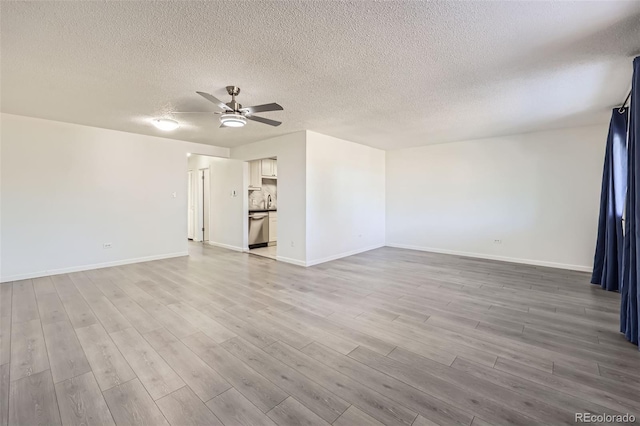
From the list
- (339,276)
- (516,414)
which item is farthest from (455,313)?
(339,276)

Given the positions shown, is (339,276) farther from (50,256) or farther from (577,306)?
(50,256)

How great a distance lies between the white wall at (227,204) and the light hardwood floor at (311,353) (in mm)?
2842

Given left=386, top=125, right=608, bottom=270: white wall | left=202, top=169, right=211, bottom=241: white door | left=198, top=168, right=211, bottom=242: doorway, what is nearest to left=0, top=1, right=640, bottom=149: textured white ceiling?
left=386, top=125, right=608, bottom=270: white wall

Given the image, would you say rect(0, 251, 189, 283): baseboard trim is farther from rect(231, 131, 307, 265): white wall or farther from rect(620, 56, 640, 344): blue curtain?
rect(620, 56, 640, 344): blue curtain

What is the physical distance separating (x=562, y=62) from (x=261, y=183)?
670cm

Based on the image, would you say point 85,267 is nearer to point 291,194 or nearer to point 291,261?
point 291,261

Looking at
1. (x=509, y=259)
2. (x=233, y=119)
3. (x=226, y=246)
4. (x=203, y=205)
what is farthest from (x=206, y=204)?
(x=509, y=259)

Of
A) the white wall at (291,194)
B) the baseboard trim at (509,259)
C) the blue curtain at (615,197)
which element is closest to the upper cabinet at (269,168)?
the white wall at (291,194)

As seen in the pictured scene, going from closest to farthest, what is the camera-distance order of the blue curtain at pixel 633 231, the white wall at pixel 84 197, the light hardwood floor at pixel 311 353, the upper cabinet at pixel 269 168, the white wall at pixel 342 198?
1. the light hardwood floor at pixel 311 353
2. the blue curtain at pixel 633 231
3. the white wall at pixel 84 197
4. the white wall at pixel 342 198
5. the upper cabinet at pixel 269 168

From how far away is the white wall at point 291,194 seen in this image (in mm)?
5270

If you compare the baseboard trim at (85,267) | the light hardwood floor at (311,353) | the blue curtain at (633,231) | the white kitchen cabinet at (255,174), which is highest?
the white kitchen cabinet at (255,174)

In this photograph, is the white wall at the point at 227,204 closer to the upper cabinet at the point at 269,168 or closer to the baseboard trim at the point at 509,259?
the upper cabinet at the point at 269,168

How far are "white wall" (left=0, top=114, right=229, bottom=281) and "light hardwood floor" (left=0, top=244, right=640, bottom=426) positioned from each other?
0.75 m

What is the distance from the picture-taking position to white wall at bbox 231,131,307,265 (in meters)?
5.27
